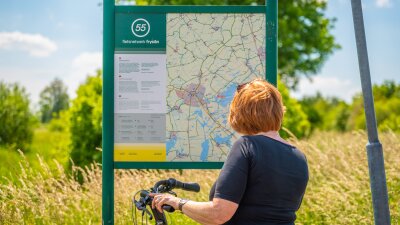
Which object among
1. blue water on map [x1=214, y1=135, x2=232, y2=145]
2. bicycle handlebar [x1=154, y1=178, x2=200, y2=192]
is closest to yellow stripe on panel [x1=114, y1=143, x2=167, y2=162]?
blue water on map [x1=214, y1=135, x2=232, y2=145]

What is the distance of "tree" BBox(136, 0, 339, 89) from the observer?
25.5 meters

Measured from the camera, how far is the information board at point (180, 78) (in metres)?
5.23

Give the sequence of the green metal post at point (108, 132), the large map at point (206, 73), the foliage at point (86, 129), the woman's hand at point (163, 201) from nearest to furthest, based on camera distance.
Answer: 1. the woman's hand at point (163, 201)
2. the green metal post at point (108, 132)
3. the large map at point (206, 73)
4. the foliage at point (86, 129)

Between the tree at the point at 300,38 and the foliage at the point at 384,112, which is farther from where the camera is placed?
the tree at the point at 300,38

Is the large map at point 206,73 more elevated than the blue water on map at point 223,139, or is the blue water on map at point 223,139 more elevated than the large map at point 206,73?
the large map at point 206,73

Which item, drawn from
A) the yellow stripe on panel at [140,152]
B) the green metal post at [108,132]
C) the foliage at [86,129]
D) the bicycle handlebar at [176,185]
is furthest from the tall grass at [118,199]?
the bicycle handlebar at [176,185]

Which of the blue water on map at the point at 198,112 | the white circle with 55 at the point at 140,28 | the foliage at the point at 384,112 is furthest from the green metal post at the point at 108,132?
the foliage at the point at 384,112

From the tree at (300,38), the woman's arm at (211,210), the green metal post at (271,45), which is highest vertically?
the tree at (300,38)

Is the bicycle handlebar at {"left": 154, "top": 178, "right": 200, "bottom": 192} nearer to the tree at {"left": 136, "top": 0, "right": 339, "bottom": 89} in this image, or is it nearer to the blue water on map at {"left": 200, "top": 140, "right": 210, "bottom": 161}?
the blue water on map at {"left": 200, "top": 140, "right": 210, "bottom": 161}

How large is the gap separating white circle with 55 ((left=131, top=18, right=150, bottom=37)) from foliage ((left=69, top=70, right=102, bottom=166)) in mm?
5418

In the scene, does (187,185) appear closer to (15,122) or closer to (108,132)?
(108,132)

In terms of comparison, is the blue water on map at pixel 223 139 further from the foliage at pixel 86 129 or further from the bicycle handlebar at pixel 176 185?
the foliage at pixel 86 129

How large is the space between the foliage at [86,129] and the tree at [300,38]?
46.0 ft

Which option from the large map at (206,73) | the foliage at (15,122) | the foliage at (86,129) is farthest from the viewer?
the foliage at (15,122)
